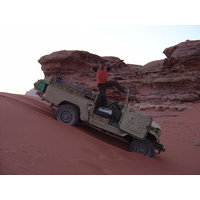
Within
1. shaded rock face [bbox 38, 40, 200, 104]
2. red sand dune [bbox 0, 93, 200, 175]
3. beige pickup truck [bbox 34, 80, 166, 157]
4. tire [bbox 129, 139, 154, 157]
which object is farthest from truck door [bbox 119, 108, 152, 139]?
shaded rock face [bbox 38, 40, 200, 104]

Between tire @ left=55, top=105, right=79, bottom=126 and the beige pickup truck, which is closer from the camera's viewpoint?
the beige pickup truck

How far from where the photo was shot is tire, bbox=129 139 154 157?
22.0 ft

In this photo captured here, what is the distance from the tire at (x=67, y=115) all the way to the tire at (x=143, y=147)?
2257mm

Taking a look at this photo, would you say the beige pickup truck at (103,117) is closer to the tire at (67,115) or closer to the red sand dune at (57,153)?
the tire at (67,115)

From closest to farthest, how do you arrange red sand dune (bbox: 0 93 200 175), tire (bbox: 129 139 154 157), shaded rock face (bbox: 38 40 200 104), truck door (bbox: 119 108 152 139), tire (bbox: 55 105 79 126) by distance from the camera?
red sand dune (bbox: 0 93 200 175)
truck door (bbox: 119 108 152 139)
tire (bbox: 129 139 154 157)
tire (bbox: 55 105 79 126)
shaded rock face (bbox: 38 40 200 104)

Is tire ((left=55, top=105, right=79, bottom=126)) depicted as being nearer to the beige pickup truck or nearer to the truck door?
the beige pickup truck

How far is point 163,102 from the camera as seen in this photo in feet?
72.3

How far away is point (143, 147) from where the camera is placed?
22.2 feet

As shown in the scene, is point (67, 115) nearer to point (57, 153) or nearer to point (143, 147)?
point (57, 153)

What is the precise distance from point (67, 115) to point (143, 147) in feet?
9.67

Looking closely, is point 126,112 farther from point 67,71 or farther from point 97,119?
point 67,71

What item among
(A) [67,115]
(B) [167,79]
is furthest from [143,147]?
(B) [167,79]

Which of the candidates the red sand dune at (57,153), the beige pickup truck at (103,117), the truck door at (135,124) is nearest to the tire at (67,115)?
the beige pickup truck at (103,117)

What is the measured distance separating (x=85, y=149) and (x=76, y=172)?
1474mm
